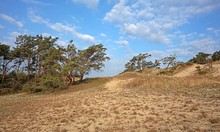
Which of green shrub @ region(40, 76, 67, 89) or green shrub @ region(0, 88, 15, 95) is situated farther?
green shrub @ region(0, 88, 15, 95)

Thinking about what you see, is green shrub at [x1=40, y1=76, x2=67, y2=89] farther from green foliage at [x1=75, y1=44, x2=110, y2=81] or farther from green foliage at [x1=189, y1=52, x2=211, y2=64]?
green foliage at [x1=189, y1=52, x2=211, y2=64]

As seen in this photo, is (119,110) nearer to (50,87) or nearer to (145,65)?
(50,87)

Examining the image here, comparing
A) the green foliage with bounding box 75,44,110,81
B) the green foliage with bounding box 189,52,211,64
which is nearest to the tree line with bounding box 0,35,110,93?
the green foliage with bounding box 75,44,110,81

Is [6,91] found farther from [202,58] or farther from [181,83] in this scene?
[202,58]

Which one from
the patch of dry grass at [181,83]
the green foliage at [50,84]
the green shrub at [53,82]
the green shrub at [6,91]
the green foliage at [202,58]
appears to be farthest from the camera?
the green foliage at [202,58]

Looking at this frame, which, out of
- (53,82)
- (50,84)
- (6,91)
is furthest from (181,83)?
(6,91)

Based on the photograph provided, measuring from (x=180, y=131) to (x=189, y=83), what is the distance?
17378 millimetres

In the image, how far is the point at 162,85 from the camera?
25516mm

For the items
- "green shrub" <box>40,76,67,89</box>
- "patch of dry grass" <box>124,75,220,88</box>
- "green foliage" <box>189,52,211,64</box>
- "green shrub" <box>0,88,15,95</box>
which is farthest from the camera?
"green foliage" <box>189,52,211,64</box>

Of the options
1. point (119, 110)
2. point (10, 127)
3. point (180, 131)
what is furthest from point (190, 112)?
point (10, 127)

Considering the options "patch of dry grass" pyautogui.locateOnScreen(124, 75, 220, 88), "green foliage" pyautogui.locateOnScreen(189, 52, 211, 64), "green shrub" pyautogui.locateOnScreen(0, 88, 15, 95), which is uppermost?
"green foliage" pyautogui.locateOnScreen(189, 52, 211, 64)

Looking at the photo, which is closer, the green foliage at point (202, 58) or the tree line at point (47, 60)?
the tree line at point (47, 60)

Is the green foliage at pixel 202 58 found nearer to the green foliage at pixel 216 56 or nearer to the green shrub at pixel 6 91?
the green foliage at pixel 216 56

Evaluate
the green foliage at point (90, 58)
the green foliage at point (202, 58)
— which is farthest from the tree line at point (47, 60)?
the green foliage at point (202, 58)
